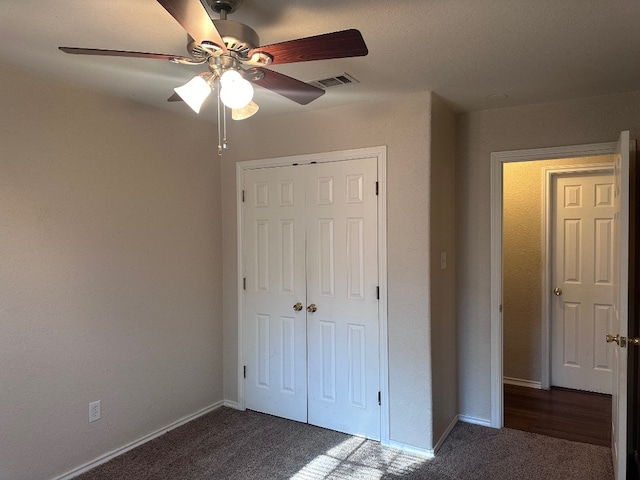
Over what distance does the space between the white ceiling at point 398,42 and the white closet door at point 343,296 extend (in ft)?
2.14

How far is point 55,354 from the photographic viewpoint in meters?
2.57

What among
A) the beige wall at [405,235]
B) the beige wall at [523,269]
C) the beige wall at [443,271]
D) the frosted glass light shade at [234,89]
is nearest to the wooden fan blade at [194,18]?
the frosted glass light shade at [234,89]

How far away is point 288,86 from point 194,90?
400 mm

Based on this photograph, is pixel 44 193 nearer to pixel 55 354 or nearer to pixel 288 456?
pixel 55 354

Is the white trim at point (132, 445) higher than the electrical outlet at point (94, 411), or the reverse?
the electrical outlet at point (94, 411)

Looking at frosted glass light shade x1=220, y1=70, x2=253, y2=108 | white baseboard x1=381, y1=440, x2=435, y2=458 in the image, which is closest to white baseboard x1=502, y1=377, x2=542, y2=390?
white baseboard x1=381, y1=440, x2=435, y2=458

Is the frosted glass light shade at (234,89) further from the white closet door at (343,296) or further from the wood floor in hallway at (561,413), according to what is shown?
the wood floor in hallway at (561,413)

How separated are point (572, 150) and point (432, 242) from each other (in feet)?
3.71

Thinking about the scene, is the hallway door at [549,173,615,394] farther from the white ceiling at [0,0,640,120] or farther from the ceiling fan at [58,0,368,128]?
the ceiling fan at [58,0,368,128]

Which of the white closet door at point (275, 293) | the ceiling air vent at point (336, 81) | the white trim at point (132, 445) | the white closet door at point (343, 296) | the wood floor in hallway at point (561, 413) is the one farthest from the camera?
the white closet door at point (275, 293)

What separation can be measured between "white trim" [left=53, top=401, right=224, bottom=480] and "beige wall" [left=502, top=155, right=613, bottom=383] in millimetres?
2793

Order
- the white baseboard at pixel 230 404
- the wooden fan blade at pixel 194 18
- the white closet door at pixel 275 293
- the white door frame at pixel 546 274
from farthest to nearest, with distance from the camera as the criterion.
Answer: the white door frame at pixel 546 274 < the white baseboard at pixel 230 404 < the white closet door at pixel 275 293 < the wooden fan blade at pixel 194 18

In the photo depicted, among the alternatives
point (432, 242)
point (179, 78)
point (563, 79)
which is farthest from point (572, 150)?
point (179, 78)

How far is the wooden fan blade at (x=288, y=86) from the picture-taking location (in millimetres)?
1788
